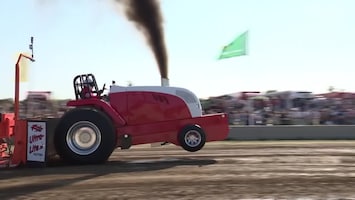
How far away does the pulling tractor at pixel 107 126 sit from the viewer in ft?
35.8

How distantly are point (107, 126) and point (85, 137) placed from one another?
1.65ft

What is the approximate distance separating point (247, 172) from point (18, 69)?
4.80m

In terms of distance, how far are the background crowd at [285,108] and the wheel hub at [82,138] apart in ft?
41.1

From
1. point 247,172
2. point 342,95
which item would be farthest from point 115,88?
point 342,95

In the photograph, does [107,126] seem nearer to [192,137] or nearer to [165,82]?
[192,137]

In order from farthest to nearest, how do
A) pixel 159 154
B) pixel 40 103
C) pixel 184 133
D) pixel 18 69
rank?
pixel 40 103
pixel 159 154
pixel 184 133
pixel 18 69

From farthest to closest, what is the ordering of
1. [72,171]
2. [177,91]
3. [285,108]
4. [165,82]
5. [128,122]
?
[285,108], [165,82], [177,91], [128,122], [72,171]

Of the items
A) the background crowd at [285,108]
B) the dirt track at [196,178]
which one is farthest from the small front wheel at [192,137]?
the background crowd at [285,108]

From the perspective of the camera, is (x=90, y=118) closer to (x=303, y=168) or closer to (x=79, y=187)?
(x=79, y=187)

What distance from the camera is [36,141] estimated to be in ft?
35.7

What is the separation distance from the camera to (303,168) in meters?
9.98

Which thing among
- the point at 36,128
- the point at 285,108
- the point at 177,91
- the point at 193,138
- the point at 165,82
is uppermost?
the point at 165,82

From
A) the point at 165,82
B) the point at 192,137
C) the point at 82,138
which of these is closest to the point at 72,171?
the point at 82,138

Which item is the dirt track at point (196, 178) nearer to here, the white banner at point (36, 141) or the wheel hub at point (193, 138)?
the wheel hub at point (193, 138)
